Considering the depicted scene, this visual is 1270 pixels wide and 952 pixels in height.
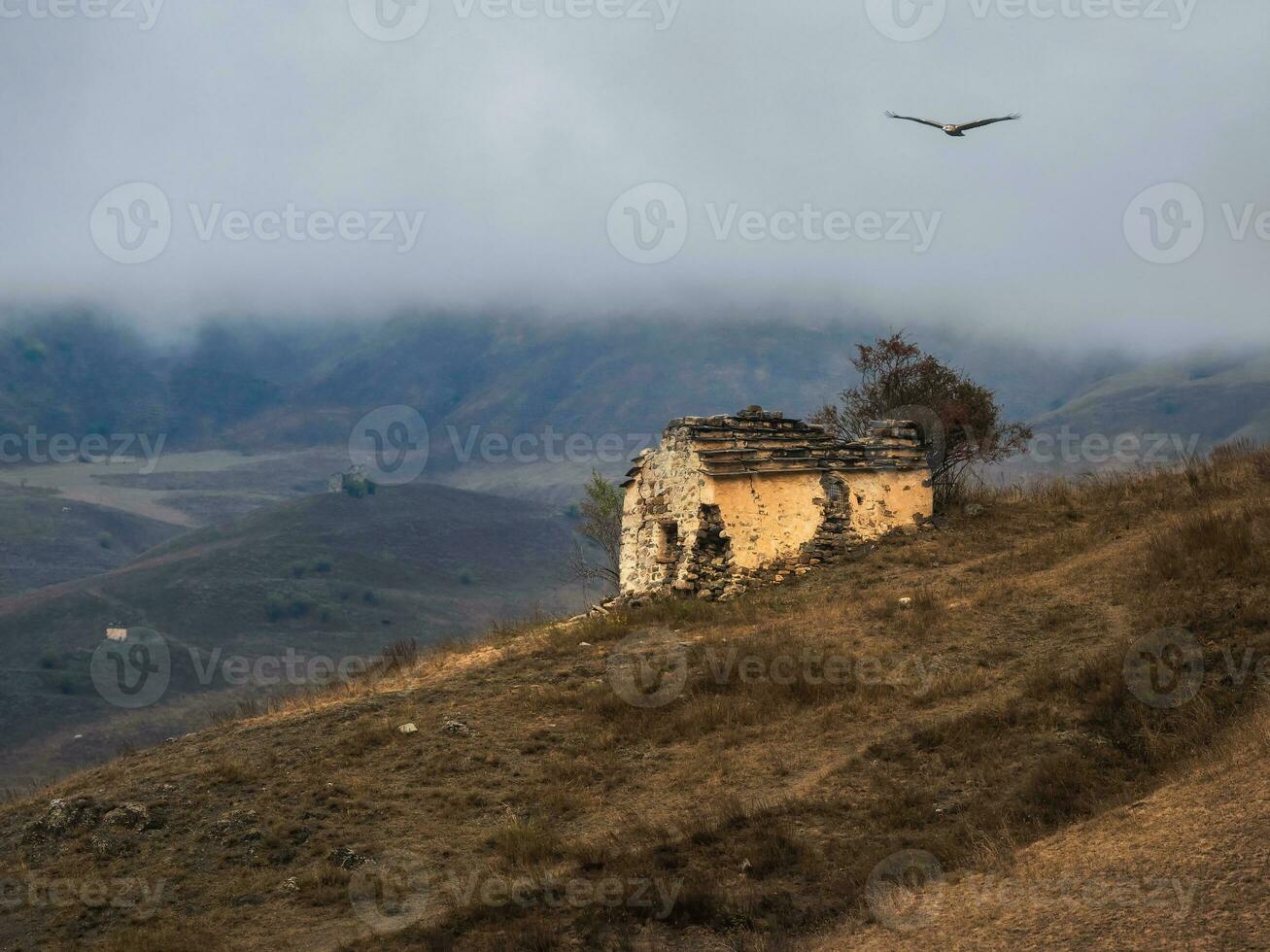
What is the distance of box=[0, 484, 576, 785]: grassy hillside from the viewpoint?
75188 millimetres

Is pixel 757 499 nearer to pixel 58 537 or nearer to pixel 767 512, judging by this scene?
pixel 767 512

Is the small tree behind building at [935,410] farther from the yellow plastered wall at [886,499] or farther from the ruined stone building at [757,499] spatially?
the ruined stone building at [757,499]

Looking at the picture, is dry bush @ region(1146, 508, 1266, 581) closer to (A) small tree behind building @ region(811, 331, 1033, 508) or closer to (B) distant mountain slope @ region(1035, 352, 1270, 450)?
(A) small tree behind building @ region(811, 331, 1033, 508)

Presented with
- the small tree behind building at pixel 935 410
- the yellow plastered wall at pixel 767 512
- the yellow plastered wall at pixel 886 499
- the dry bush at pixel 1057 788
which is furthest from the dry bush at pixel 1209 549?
the small tree behind building at pixel 935 410

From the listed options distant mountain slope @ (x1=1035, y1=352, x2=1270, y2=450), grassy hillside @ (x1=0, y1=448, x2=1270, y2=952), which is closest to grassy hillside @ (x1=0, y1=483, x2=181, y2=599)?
distant mountain slope @ (x1=1035, y1=352, x2=1270, y2=450)

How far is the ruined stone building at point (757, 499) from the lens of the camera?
22.1 metres

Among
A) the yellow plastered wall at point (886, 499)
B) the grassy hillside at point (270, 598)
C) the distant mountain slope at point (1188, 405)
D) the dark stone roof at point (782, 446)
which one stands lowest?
the grassy hillside at point (270, 598)

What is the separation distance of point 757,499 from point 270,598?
86932 millimetres

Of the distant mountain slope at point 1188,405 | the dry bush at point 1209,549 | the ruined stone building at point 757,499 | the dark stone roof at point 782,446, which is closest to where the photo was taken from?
the dry bush at point 1209,549

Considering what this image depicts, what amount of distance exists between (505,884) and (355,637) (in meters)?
91.7

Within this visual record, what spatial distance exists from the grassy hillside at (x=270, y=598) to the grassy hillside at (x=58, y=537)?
652 inches

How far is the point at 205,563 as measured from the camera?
108 m

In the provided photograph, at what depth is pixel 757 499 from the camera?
22484mm

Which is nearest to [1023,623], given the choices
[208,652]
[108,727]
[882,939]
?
[882,939]
